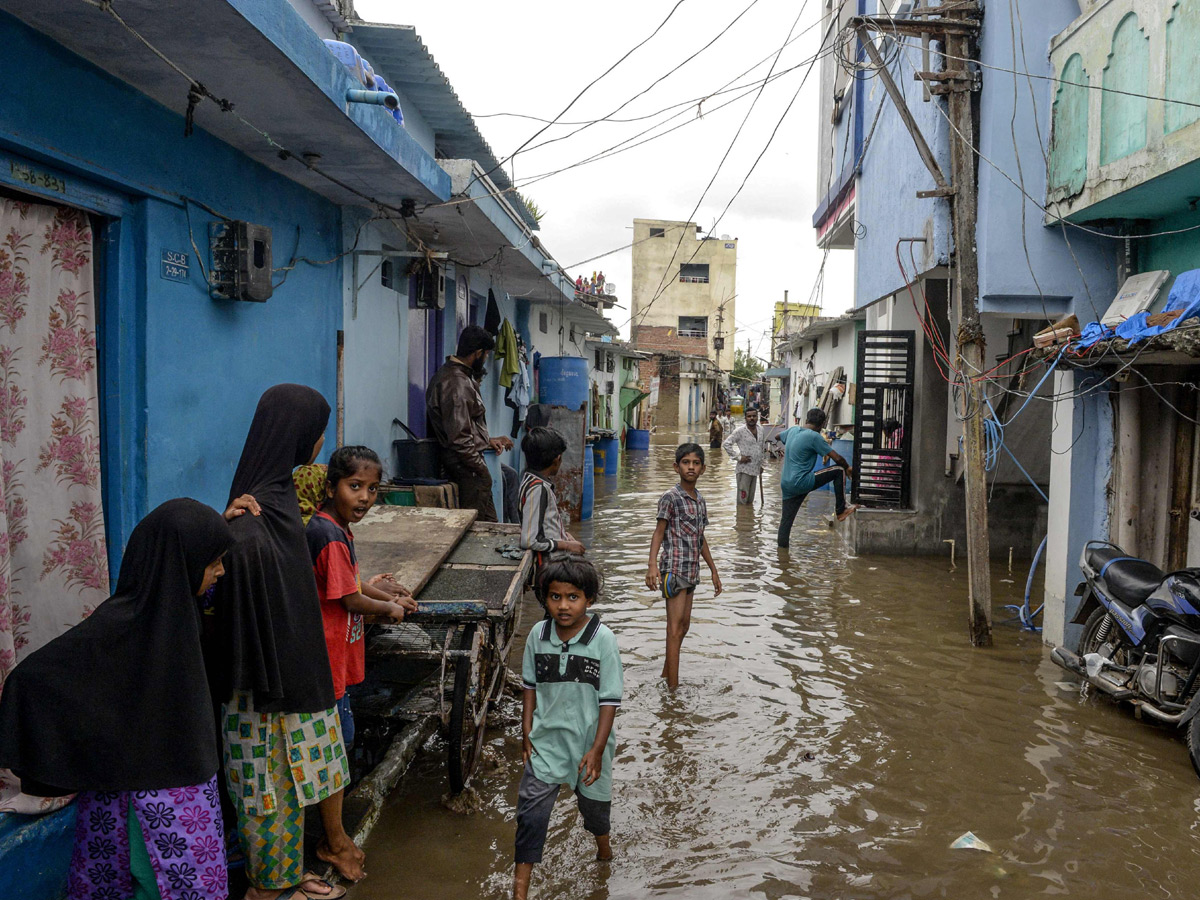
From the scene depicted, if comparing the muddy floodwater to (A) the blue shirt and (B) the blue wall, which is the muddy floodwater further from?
(A) the blue shirt

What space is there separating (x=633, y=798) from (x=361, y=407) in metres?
4.06

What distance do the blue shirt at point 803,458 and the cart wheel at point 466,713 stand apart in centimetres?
761

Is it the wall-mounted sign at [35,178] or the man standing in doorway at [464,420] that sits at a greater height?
the wall-mounted sign at [35,178]

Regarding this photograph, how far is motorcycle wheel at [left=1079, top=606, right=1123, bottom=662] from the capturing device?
5738mm

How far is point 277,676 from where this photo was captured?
9.76 ft

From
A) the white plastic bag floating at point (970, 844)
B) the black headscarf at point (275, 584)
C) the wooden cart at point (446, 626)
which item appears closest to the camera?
the black headscarf at point (275, 584)

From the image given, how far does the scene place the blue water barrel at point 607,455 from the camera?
18.7 m

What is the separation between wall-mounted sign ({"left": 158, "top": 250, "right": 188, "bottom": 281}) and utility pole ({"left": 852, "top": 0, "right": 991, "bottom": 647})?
5.45m

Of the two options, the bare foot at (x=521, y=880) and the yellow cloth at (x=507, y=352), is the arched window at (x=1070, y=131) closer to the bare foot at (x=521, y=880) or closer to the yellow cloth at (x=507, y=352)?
the bare foot at (x=521, y=880)

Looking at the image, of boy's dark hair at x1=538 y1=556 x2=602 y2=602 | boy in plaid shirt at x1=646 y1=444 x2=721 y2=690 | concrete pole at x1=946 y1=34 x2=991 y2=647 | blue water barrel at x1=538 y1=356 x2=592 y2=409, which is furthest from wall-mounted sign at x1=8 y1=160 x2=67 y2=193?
blue water barrel at x1=538 y1=356 x2=592 y2=409

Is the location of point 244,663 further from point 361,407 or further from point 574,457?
point 574,457

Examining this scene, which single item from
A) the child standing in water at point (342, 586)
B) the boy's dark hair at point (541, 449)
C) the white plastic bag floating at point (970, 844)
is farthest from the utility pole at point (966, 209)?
the child standing in water at point (342, 586)

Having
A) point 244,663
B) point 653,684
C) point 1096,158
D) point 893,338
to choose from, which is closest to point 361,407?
point 653,684

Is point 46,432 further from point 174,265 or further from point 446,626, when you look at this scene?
point 446,626
